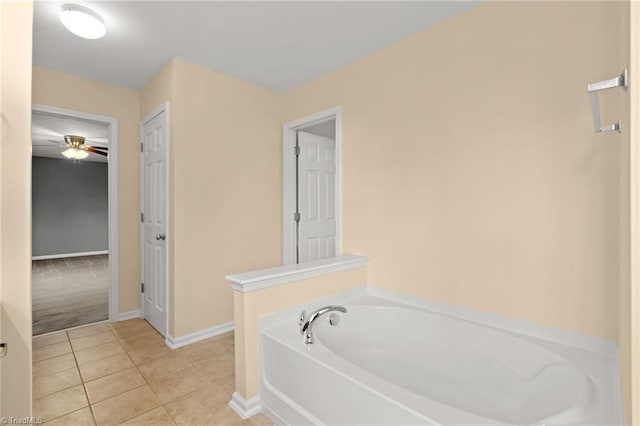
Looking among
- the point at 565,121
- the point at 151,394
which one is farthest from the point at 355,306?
the point at 565,121

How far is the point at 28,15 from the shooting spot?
3.66ft

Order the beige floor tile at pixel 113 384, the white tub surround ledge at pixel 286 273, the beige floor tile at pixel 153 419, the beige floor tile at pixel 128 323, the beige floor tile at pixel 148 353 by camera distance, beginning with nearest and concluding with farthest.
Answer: the beige floor tile at pixel 153 419 → the white tub surround ledge at pixel 286 273 → the beige floor tile at pixel 113 384 → the beige floor tile at pixel 148 353 → the beige floor tile at pixel 128 323

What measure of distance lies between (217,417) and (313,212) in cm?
211

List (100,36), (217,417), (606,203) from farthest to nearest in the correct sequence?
1. (100,36)
2. (217,417)
3. (606,203)

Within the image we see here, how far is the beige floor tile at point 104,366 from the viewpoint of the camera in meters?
2.06

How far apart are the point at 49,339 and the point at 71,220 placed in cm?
Result: 601

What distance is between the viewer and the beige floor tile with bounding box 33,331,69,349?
2.53 m

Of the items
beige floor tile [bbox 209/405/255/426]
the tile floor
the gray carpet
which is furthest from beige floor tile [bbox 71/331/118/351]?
beige floor tile [bbox 209/405/255/426]

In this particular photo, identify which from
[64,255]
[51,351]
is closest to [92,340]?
[51,351]

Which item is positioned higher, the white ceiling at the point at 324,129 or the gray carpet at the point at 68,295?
the white ceiling at the point at 324,129

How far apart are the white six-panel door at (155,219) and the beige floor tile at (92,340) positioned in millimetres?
353

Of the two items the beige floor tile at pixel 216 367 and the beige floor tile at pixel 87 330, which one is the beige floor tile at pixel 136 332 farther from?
the beige floor tile at pixel 216 367

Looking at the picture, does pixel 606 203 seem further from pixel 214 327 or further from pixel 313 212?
pixel 214 327

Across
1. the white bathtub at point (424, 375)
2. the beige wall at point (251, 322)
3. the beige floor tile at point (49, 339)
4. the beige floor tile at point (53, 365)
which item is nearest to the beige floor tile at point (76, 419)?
the beige floor tile at point (53, 365)
